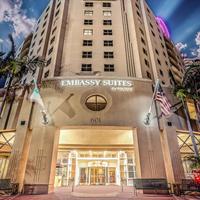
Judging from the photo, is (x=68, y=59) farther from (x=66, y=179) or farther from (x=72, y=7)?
(x=66, y=179)

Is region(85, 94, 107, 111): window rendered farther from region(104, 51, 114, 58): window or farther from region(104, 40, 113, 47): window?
region(104, 40, 113, 47): window

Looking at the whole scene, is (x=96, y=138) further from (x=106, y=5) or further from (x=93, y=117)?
(x=106, y=5)

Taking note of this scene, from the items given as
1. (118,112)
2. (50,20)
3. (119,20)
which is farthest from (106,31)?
(118,112)

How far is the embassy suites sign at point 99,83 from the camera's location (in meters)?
18.0

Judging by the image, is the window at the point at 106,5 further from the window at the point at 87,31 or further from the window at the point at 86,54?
the window at the point at 86,54

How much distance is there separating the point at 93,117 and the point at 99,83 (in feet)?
12.7

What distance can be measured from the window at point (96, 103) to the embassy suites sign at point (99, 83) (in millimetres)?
1384

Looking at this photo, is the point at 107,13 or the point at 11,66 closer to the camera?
the point at 11,66

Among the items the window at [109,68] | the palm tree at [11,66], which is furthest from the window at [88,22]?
the palm tree at [11,66]

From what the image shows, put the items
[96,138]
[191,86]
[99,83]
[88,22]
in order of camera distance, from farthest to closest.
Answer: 1. [88,22]
2. [96,138]
3. [99,83]
4. [191,86]

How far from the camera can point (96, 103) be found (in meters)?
17.5

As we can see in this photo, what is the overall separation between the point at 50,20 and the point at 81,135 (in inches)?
862

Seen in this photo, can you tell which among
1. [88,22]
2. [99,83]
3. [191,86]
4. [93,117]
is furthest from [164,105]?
[88,22]

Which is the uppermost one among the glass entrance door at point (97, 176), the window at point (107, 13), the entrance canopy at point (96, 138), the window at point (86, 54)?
the window at point (107, 13)
